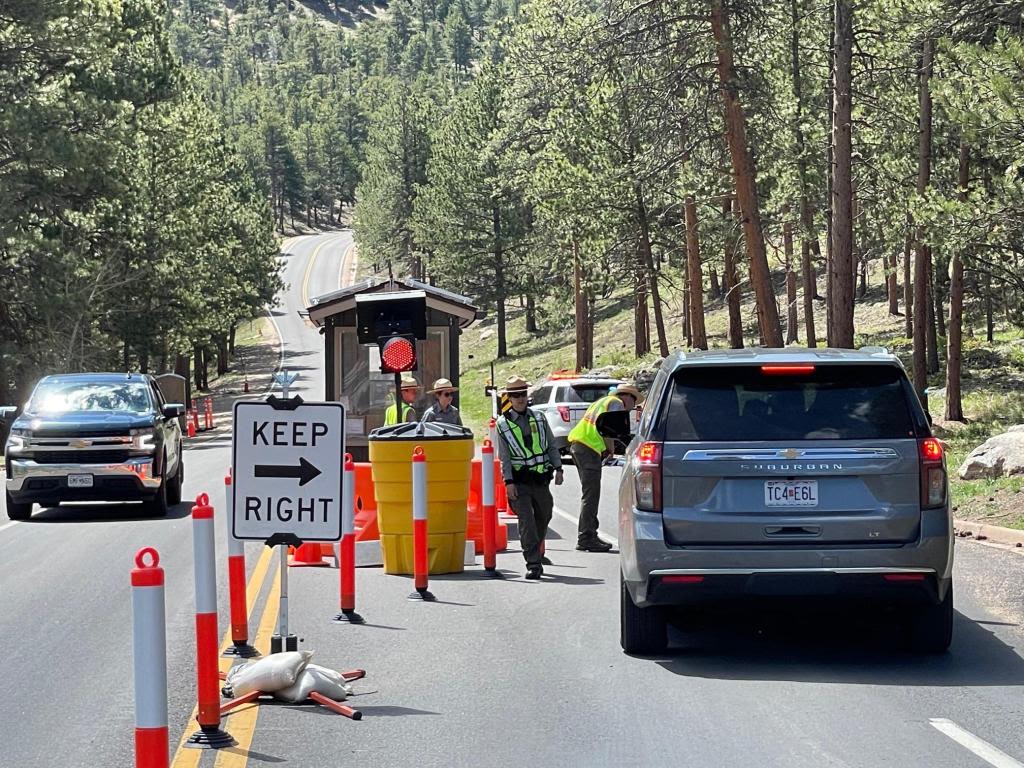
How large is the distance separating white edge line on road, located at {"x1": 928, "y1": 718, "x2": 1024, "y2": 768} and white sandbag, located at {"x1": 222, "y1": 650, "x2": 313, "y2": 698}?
3339mm

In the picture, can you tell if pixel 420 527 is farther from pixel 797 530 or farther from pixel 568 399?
pixel 568 399

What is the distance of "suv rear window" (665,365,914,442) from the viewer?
902 cm

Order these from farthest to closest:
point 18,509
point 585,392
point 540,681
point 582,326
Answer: point 582,326
point 585,392
point 18,509
point 540,681

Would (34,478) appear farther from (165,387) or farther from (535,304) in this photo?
(535,304)

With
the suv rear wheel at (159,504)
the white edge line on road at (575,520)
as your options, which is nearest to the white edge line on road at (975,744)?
the white edge line on road at (575,520)

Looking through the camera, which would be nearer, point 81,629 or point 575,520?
point 81,629

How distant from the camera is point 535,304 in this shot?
265 feet

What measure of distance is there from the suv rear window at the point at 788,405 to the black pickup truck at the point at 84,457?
1222 centimetres

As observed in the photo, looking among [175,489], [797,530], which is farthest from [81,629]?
[175,489]

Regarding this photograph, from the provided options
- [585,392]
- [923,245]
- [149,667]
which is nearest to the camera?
[149,667]

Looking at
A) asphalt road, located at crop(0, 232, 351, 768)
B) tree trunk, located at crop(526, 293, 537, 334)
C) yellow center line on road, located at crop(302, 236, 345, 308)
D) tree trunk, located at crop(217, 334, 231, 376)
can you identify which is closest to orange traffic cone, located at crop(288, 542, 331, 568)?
asphalt road, located at crop(0, 232, 351, 768)

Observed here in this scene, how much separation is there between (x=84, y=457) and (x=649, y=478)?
490 inches

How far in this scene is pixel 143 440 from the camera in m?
19.9

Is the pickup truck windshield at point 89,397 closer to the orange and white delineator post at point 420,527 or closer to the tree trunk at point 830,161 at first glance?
the orange and white delineator post at point 420,527
